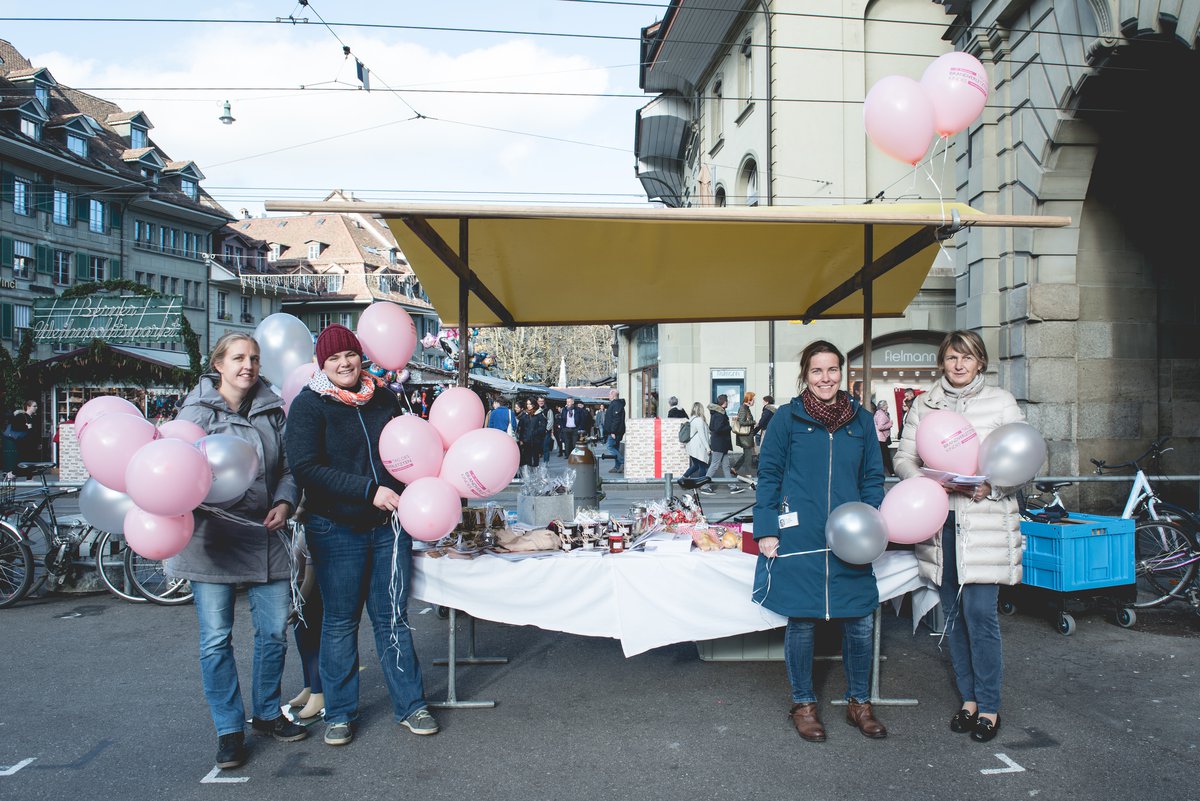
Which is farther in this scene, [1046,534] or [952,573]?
[1046,534]

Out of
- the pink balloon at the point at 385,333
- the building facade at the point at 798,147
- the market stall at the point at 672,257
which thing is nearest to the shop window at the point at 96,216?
the building facade at the point at 798,147

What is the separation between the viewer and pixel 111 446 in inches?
132

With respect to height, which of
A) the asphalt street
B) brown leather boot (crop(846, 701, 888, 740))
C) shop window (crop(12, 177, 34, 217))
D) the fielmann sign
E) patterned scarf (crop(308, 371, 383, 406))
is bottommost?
the asphalt street

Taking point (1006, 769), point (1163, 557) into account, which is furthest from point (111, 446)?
point (1163, 557)

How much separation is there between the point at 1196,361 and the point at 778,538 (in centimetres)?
1112

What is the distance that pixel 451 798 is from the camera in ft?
10.9

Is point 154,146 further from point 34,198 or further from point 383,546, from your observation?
point 383,546

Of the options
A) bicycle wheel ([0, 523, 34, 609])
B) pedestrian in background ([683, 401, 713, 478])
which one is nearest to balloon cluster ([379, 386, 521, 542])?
bicycle wheel ([0, 523, 34, 609])

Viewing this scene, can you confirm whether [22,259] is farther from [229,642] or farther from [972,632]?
[972,632]

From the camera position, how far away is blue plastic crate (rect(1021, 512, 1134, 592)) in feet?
18.1

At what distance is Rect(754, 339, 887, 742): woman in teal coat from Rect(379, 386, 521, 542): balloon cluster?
51.0 inches

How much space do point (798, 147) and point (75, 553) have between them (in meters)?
15.9

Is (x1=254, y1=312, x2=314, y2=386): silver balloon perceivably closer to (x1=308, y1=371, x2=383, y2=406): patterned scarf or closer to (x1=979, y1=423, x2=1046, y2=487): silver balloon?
(x1=308, y1=371, x2=383, y2=406): patterned scarf

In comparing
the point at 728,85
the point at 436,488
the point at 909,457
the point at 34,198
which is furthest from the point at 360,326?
the point at 34,198
